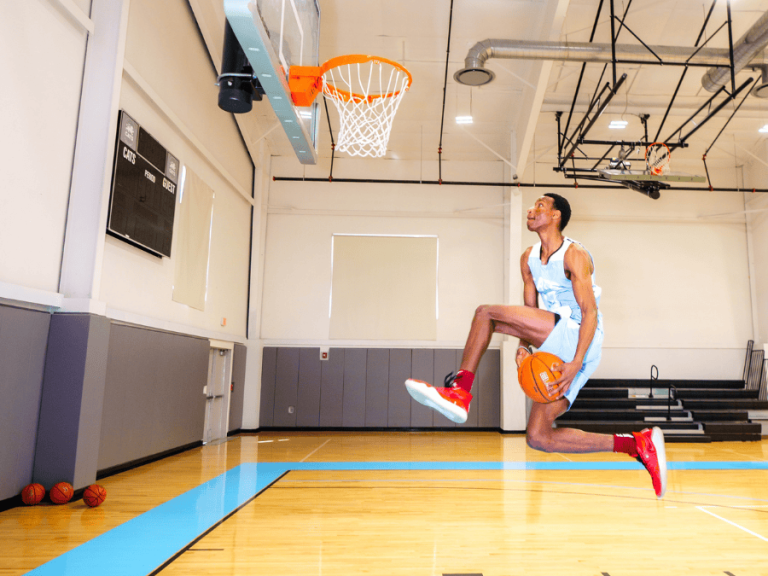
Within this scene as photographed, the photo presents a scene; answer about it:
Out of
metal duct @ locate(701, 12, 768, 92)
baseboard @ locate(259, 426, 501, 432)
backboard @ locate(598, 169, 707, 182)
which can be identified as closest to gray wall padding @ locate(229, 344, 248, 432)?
baseboard @ locate(259, 426, 501, 432)

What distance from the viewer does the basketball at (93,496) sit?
425 cm

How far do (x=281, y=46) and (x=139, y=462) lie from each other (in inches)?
181

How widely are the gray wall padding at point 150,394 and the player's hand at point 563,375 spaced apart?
4302 mm

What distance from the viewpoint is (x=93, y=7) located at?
5117mm

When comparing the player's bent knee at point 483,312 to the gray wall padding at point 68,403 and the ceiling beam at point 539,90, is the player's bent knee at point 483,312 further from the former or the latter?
the ceiling beam at point 539,90

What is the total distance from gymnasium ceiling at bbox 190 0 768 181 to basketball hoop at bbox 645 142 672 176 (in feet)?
4.23

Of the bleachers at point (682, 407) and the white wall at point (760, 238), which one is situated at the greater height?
the white wall at point (760, 238)

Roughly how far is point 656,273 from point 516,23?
6181 mm

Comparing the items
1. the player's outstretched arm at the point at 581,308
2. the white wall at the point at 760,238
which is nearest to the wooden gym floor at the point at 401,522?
the player's outstretched arm at the point at 581,308

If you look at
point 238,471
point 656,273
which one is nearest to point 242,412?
point 238,471

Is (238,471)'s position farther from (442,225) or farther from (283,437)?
(442,225)

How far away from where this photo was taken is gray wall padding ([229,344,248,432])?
32.0 feet

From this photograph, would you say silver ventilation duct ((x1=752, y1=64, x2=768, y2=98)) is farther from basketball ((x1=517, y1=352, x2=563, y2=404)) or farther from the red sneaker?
basketball ((x1=517, y1=352, x2=563, y2=404))

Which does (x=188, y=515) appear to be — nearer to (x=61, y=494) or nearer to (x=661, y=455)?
(x=61, y=494)
